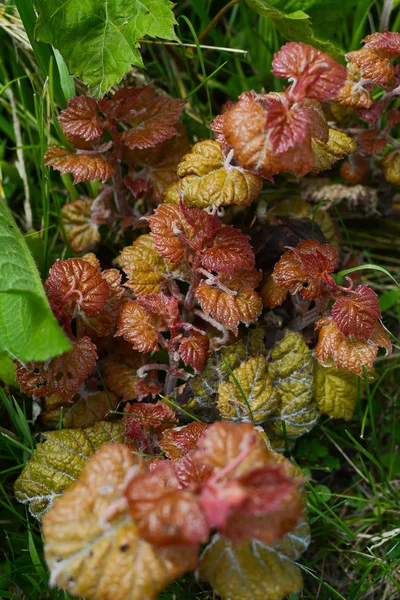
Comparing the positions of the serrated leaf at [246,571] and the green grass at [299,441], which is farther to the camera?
the green grass at [299,441]

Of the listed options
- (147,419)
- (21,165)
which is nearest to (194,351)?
(147,419)

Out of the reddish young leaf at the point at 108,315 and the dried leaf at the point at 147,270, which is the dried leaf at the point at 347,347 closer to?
the dried leaf at the point at 147,270

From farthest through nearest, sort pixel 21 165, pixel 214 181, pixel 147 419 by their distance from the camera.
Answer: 1. pixel 21 165
2. pixel 147 419
3. pixel 214 181

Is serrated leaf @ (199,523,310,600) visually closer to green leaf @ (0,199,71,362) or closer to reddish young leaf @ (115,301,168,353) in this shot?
green leaf @ (0,199,71,362)

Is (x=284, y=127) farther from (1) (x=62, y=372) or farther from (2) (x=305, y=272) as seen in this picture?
(1) (x=62, y=372)

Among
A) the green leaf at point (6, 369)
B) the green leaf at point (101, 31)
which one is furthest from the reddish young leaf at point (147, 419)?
the green leaf at point (101, 31)

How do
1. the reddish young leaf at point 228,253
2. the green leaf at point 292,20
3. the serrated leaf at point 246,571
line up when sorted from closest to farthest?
the serrated leaf at point 246,571, the reddish young leaf at point 228,253, the green leaf at point 292,20

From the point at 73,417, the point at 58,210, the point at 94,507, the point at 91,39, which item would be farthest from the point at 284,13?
the point at 94,507
